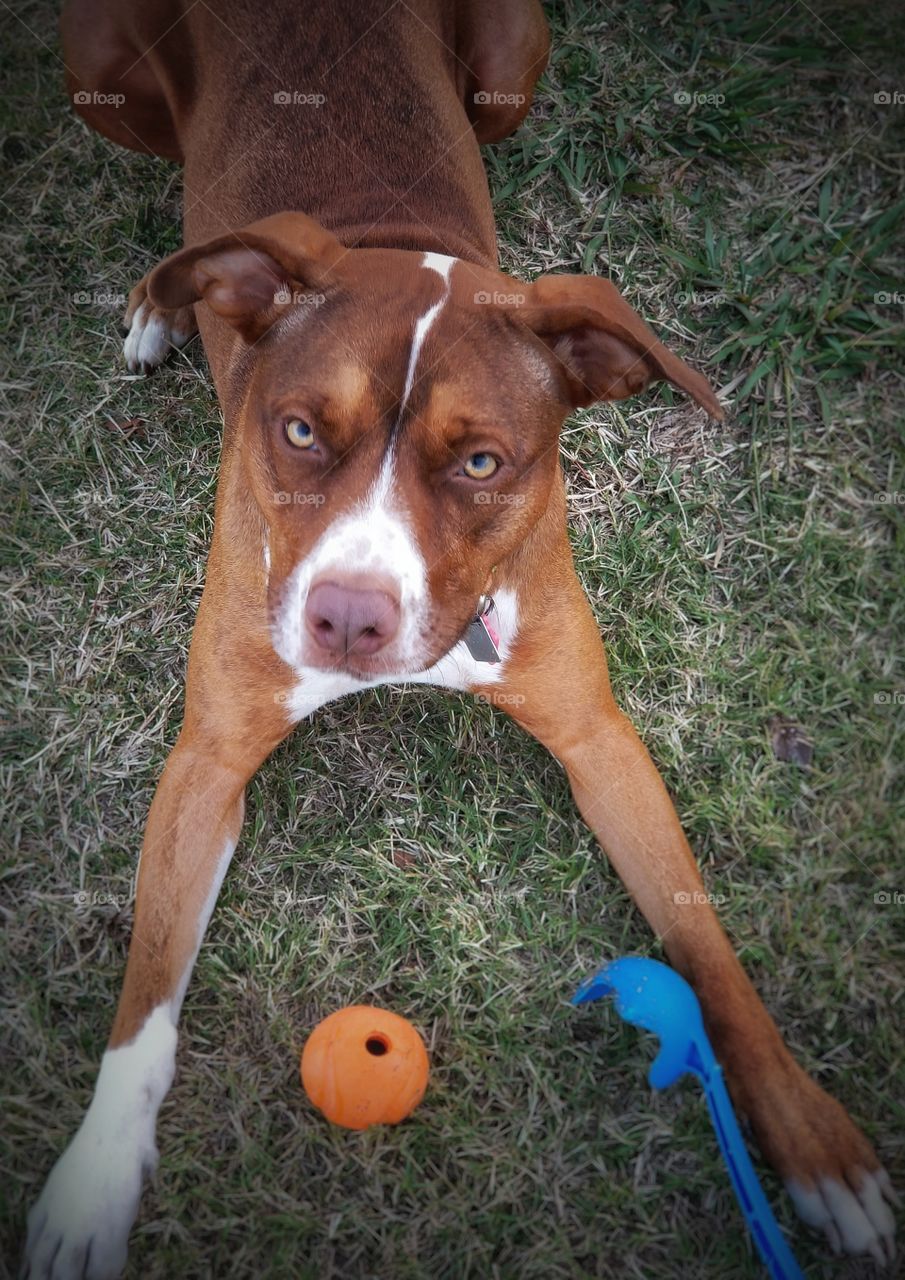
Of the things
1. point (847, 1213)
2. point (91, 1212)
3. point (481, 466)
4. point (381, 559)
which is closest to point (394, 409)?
point (481, 466)

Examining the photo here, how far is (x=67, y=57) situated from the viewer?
189 inches

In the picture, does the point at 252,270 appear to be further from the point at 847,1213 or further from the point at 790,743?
the point at 847,1213

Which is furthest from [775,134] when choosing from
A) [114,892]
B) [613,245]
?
[114,892]

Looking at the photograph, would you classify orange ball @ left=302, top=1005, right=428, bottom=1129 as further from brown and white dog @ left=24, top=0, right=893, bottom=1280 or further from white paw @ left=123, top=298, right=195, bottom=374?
white paw @ left=123, top=298, right=195, bottom=374

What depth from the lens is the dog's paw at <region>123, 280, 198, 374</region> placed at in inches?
202

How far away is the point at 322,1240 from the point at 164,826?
1619 millimetres

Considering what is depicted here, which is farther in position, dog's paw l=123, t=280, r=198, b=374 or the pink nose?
dog's paw l=123, t=280, r=198, b=374

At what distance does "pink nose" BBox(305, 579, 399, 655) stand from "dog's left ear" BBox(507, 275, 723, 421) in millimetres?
1028

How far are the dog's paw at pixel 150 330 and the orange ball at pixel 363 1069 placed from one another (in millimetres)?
3046

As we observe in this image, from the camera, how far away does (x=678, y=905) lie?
4223mm

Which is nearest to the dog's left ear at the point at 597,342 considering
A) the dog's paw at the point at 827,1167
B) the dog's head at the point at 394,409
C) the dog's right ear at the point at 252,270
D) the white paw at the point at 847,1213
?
the dog's head at the point at 394,409

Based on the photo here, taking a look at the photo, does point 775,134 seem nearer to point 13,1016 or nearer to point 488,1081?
point 488,1081

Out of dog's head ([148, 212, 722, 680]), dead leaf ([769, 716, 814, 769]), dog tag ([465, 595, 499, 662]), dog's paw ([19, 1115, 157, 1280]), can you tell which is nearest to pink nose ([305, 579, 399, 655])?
dog's head ([148, 212, 722, 680])

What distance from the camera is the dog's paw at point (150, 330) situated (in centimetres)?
514
